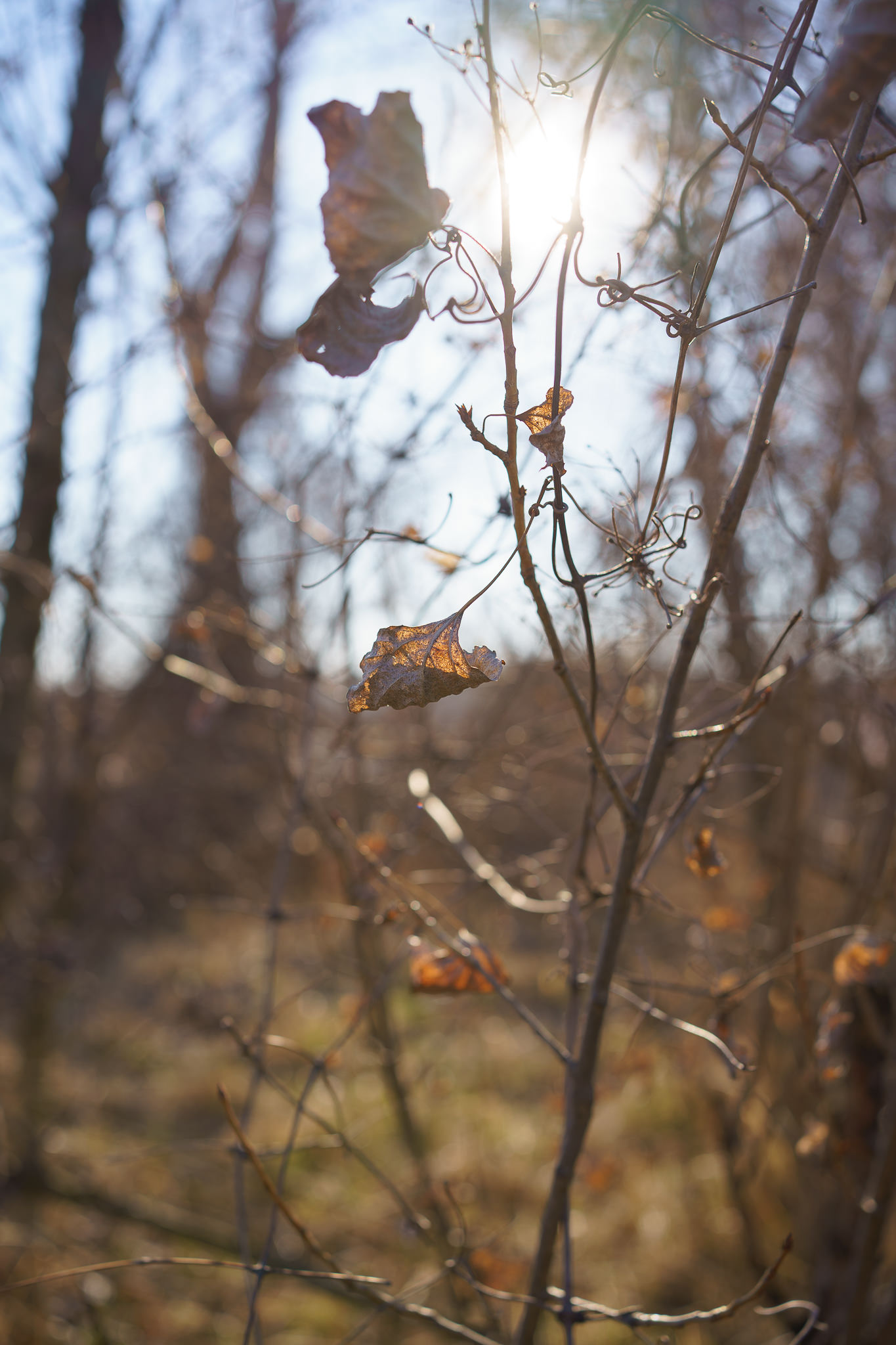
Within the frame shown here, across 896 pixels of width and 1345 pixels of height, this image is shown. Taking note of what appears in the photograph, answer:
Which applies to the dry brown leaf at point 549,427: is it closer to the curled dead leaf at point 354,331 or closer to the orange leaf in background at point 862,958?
the curled dead leaf at point 354,331

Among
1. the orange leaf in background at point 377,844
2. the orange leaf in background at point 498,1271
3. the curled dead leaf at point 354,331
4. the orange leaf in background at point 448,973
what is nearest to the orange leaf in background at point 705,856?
the orange leaf in background at point 448,973

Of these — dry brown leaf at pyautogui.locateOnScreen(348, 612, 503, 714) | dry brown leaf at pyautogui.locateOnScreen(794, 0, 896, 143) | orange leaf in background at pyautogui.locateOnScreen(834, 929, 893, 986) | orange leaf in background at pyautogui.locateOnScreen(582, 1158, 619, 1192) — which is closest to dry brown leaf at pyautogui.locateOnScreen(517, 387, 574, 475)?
dry brown leaf at pyautogui.locateOnScreen(348, 612, 503, 714)

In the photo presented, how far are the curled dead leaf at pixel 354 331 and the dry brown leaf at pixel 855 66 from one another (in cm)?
40

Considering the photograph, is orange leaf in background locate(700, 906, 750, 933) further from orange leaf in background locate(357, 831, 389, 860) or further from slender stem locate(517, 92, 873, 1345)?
slender stem locate(517, 92, 873, 1345)

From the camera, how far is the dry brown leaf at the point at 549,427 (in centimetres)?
74

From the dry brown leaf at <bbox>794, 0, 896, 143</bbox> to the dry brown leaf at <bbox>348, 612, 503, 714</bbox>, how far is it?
1.79ft

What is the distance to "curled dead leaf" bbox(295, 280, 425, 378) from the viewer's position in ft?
2.88

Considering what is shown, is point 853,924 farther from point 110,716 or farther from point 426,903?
point 110,716

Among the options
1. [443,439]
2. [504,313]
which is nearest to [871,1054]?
[443,439]

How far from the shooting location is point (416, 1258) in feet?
10.2

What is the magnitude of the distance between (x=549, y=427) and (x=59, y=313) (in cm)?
265

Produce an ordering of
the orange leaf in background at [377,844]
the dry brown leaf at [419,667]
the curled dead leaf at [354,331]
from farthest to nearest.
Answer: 1. the orange leaf in background at [377,844]
2. the curled dead leaf at [354,331]
3. the dry brown leaf at [419,667]

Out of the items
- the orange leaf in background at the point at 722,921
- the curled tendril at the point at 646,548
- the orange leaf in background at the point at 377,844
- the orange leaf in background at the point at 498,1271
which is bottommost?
the orange leaf in background at the point at 498,1271

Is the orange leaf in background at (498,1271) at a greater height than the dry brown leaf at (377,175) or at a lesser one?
lesser
